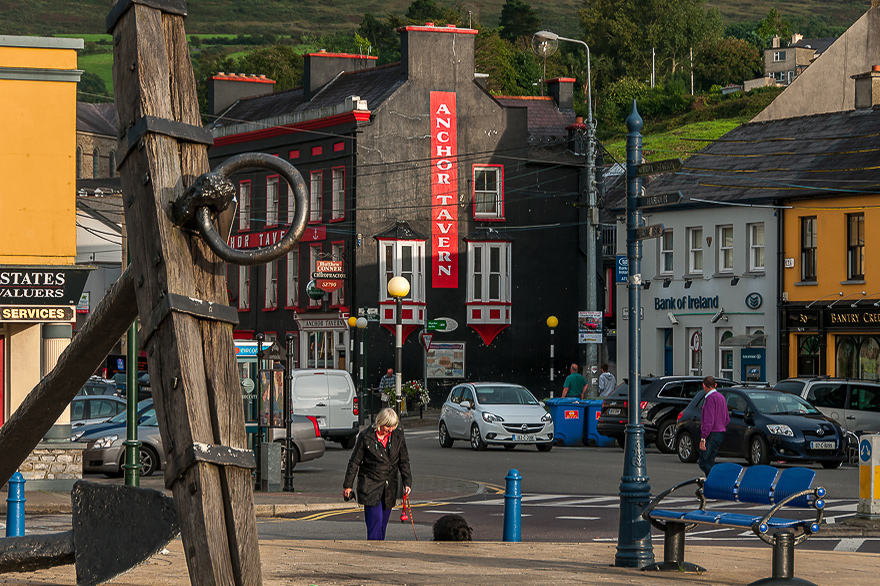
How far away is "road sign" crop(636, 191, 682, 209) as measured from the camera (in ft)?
40.0

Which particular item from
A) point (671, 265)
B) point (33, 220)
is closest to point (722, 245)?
point (671, 265)

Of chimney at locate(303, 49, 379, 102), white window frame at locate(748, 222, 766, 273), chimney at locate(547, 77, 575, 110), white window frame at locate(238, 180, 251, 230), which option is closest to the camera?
white window frame at locate(748, 222, 766, 273)

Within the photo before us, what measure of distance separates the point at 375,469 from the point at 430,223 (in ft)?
120

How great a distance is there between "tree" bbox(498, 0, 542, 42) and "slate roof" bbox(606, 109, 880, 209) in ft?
225

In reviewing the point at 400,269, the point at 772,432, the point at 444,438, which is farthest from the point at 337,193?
the point at 772,432

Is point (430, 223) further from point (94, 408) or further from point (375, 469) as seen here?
point (375, 469)

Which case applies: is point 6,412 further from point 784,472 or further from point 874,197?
point 874,197

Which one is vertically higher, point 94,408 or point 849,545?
point 94,408

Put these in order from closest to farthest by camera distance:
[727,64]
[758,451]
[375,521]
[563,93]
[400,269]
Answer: [375,521] → [758,451] → [400,269] → [563,93] → [727,64]

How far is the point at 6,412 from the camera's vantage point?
66.3ft

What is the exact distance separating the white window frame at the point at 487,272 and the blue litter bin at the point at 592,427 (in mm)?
16555

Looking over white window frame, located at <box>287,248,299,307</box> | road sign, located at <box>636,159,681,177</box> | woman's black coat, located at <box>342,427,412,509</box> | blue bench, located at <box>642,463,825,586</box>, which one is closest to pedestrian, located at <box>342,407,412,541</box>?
woman's black coat, located at <box>342,427,412,509</box>

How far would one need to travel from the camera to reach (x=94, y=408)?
27625mm

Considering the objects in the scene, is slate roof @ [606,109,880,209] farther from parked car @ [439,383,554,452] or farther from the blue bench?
the blue bench
